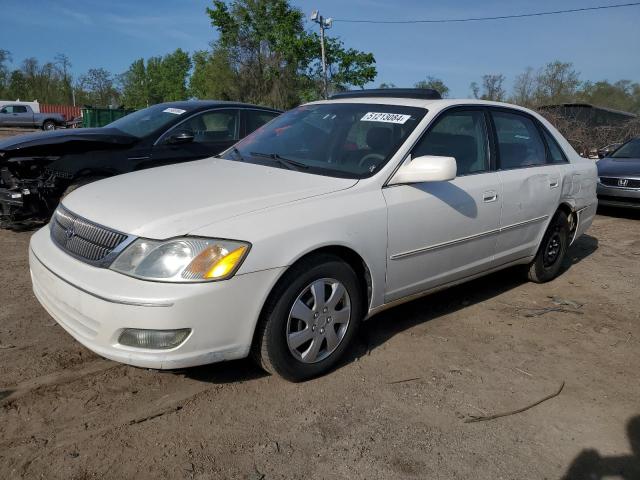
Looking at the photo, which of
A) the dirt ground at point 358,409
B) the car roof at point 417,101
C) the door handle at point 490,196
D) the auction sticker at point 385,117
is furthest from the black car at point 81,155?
the door handle at point 490,196

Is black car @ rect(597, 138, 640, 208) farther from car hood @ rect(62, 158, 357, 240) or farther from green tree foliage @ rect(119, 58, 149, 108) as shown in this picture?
green tree foliage @ rect(119, 58, 149, 108)

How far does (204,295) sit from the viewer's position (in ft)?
8.07

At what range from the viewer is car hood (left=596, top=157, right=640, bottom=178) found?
28.1 feet

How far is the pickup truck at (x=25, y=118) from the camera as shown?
31781mm

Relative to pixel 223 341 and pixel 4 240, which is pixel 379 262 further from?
Answer: pixel 4 240

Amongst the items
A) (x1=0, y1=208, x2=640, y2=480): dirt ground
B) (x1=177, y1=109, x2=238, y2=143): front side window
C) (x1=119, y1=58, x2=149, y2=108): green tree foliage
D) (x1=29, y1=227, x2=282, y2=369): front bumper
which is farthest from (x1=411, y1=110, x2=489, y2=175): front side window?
(x1=119, y1=58, x2=149, y2=108): green tree foliage

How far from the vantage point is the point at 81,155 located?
5711 millimetres

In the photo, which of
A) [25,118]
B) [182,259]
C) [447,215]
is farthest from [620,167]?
[25,118]

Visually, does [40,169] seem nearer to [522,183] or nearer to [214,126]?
[214,126]

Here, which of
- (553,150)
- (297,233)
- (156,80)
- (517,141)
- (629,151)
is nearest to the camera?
(297,233)

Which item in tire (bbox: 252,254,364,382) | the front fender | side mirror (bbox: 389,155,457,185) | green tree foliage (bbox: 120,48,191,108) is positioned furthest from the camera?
green tree foliage (bbox: 120,48,191,108)

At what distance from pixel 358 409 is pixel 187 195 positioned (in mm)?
1478

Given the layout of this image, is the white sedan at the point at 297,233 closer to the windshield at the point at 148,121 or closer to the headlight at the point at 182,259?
the headlight at the point at 182,259

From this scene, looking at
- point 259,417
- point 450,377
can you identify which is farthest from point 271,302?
point 450,377
